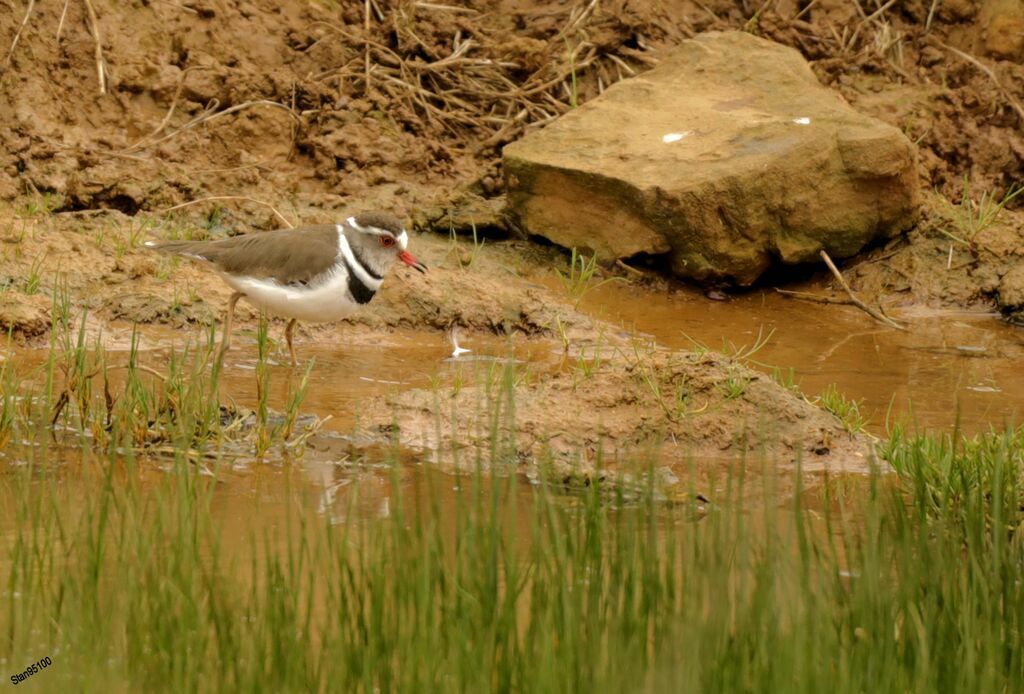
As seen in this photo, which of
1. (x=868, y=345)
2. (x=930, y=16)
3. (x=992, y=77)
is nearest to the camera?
(x=868, y=345)

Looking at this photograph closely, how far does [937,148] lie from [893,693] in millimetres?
6326

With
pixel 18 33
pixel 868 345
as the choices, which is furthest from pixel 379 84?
pixel 868 345

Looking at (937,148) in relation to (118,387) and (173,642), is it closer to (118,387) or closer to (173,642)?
(118,387)

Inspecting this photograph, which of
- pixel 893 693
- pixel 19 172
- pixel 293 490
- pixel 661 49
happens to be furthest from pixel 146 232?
pixel 893 693

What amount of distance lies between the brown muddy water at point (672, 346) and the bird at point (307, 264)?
0.33m

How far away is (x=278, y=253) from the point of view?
6238 mm

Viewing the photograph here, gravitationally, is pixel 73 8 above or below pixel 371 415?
above

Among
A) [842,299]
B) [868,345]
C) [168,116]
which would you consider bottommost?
[868,345]

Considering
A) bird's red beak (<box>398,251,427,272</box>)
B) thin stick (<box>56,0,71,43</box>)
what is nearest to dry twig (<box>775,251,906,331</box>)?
bird's red beak (<box>398,251,427,272</box>)

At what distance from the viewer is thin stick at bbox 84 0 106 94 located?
27.0ft

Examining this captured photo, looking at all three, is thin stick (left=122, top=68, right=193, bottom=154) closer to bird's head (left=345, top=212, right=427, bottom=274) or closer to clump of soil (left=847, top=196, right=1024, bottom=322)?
bird's head (left=345, top=212, right=427, bottom=274)

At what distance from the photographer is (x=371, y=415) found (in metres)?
5.70

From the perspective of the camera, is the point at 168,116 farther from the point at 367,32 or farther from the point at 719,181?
the point at 719,181

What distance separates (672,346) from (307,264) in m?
1.92
